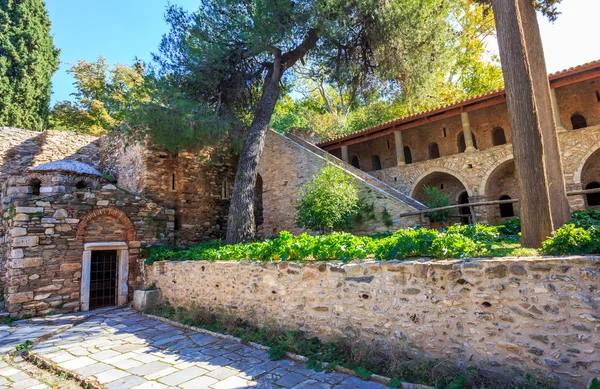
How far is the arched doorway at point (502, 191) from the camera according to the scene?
12594 millimetres

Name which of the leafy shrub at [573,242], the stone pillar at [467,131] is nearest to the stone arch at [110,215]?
the leafy shrub at [573,242]

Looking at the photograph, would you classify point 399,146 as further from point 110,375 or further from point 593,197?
point 110,375

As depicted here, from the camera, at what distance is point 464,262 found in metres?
3.41

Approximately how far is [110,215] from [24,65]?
1330cm

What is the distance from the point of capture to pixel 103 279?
28.7 ft

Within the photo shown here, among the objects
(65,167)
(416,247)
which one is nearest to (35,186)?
(65,167)

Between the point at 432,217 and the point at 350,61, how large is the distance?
565cm

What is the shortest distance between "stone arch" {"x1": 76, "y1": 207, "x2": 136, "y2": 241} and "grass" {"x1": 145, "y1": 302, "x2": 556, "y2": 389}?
4773 mm

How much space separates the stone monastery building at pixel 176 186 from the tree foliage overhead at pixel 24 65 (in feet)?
11.3

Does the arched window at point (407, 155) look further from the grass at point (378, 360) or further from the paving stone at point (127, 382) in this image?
the paving stone at point (127, 382)

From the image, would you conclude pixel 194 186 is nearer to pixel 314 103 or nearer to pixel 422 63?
pixel 422 63

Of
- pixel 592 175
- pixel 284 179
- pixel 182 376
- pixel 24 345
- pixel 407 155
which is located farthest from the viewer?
pixel 407 155

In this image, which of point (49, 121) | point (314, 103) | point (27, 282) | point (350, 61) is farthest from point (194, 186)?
point (314, 103)

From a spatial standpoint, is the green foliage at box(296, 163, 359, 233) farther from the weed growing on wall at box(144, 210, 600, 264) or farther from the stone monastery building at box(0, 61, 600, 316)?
the weed growing on wall at box(144, 210, 600, 264)
